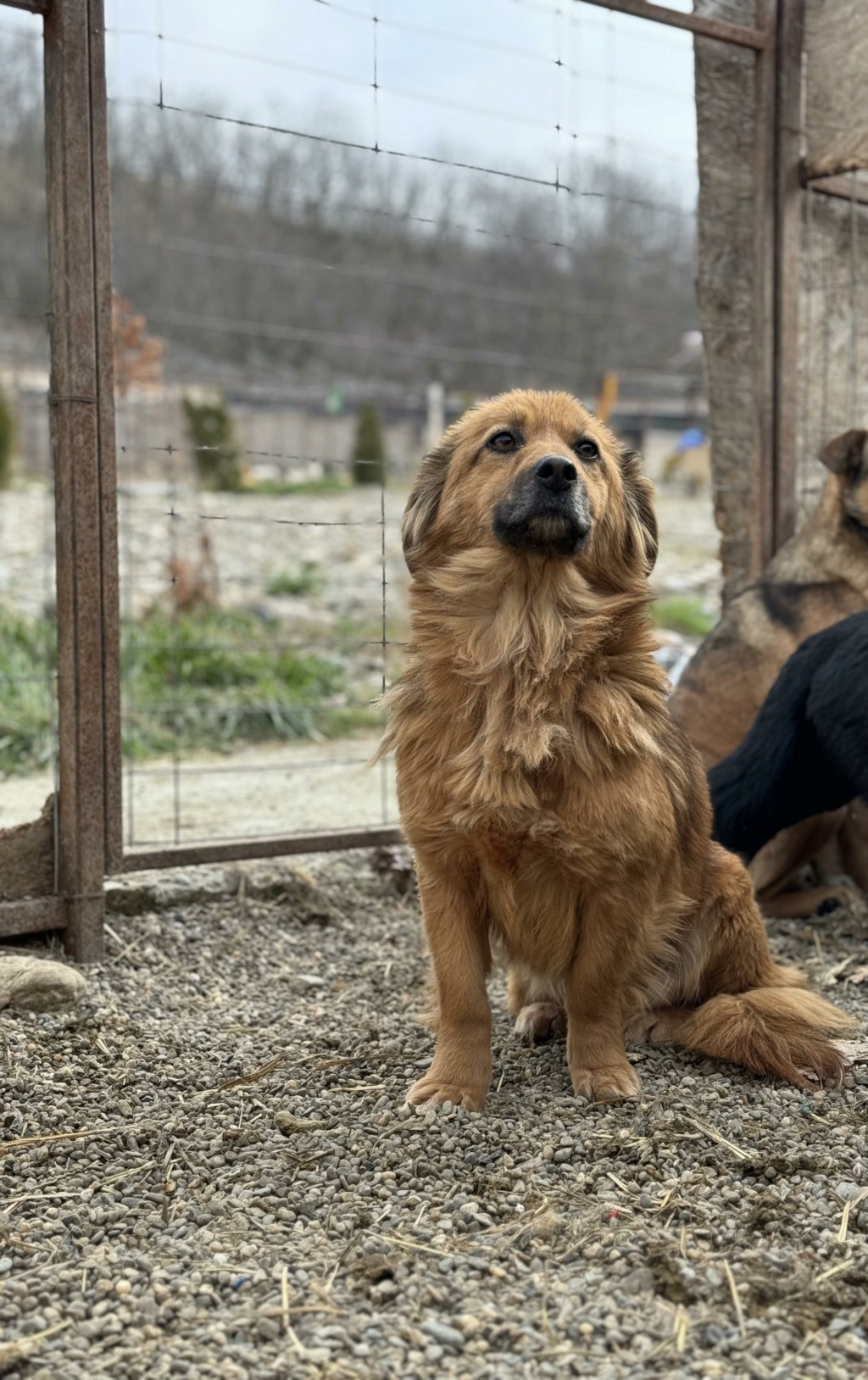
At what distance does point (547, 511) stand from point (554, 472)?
0.09 meters

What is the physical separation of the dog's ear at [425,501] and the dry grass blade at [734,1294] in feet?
5.72

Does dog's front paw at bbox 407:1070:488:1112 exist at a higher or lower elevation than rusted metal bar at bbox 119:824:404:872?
lower

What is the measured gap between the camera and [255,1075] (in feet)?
10.6

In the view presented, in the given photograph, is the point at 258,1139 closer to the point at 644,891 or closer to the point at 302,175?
the point at 644,891

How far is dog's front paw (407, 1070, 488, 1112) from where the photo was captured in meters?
2.94

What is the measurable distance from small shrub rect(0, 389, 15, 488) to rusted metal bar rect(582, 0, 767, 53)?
16.9 m

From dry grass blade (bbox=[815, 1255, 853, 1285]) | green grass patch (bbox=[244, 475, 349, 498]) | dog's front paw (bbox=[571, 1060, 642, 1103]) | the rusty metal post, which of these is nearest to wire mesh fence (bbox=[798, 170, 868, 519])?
the rusty metal post

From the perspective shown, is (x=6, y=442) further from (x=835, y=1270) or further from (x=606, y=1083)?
(x=835, y=1270)

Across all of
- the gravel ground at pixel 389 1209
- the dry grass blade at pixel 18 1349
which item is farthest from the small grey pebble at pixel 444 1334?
the dry grass blade at pixel 18 1349

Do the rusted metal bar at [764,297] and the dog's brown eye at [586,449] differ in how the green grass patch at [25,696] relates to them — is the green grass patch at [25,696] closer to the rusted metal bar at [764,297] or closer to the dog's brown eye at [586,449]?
the rusted metal bar at [764,297]

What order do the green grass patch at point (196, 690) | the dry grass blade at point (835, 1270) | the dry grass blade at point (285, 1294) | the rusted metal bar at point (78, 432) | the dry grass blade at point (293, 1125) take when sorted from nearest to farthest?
1. the dry grass blade at point (285, 1294)
2. the dry grass blade at point (835, 1270)
3. the dry grass blade at point (293, 1125)
4. the rusted metal bar at point (78, 432)
5. the green grass patch at point (196, 690)

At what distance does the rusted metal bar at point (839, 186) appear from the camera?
17.2ft

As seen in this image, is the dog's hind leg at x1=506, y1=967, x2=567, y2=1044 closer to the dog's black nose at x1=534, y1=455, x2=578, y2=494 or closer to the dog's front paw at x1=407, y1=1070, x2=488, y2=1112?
the dog's front paw at x1=407, y1=1070, x2=488, y2=1112

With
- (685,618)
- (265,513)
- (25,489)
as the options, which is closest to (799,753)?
(685,618)
